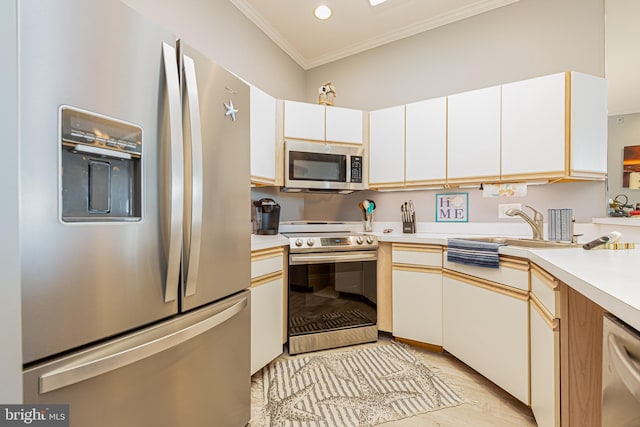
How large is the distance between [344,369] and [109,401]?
1408 millimetres

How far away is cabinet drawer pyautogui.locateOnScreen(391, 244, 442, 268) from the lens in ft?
6.50

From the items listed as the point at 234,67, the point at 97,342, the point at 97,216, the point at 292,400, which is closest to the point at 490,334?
the point at 292,400

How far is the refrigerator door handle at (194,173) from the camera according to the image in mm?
943

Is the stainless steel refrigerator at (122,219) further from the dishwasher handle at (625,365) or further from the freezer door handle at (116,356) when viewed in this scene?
the dishwasher handle at (625,365)

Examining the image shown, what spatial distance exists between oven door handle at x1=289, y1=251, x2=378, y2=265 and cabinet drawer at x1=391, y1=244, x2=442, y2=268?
6.7 inches

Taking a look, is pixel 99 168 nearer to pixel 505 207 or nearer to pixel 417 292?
pixel 417 292

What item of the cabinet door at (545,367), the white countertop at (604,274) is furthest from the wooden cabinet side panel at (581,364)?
the white countertop at (604,274)

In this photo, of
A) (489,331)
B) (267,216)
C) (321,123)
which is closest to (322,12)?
(321,123)

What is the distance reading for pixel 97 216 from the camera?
0.76 metres

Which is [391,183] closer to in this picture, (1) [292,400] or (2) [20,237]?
(1) [292,400]

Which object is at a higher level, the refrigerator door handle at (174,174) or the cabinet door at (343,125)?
the cabinet door at (343,125)

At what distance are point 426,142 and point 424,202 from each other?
1.97ft

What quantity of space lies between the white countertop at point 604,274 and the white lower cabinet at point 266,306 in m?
1.42

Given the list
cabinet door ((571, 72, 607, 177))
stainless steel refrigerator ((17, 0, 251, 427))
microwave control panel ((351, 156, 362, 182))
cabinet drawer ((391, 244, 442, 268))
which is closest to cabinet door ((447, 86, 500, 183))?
cabinet door ((571, 72, 607, 177))
